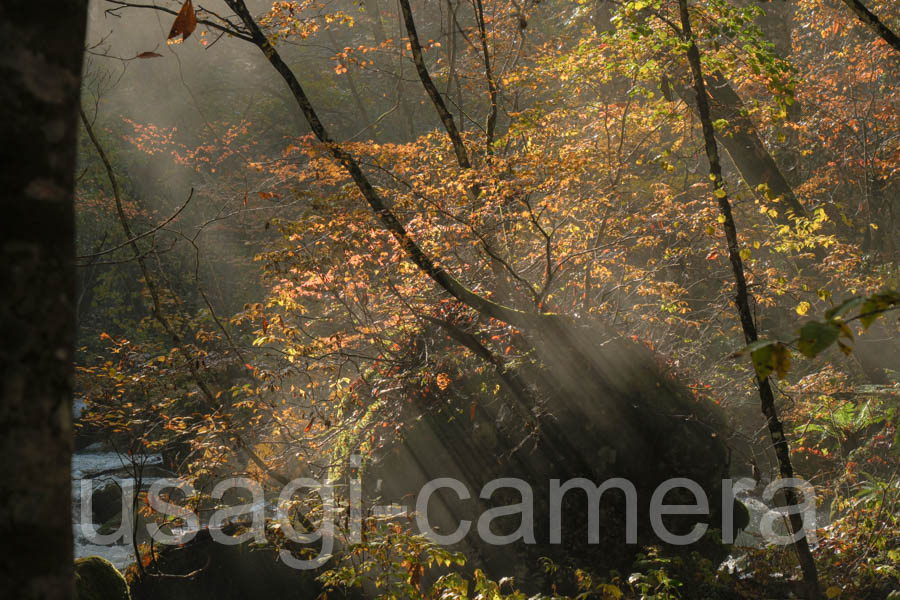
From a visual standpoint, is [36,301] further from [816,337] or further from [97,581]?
[97,581]

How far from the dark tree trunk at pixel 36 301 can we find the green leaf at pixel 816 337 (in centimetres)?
125

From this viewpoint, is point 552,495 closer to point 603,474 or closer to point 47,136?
point 603,474

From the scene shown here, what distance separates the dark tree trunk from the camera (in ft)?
2.57

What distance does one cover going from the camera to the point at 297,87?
5.46 meters

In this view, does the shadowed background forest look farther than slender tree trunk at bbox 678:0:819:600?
Yes

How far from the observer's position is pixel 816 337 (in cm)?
118

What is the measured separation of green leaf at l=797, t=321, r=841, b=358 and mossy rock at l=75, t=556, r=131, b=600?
5.83 metres

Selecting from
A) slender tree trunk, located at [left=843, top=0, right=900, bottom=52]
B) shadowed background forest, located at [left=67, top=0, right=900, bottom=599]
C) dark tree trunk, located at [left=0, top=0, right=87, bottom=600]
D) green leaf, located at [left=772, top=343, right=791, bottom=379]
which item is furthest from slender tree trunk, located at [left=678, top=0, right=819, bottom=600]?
dark tree trunk, located at [left=0, top=0, right=87, bottom=600]

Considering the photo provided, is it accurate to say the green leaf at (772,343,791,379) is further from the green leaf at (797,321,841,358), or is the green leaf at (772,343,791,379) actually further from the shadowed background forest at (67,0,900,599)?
the shadowed background forest at (67,0,900,599)

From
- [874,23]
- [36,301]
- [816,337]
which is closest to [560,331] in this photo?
[874,23]

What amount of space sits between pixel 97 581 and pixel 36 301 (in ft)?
18.8

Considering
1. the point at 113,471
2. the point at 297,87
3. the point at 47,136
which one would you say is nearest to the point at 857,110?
the point at 297,87

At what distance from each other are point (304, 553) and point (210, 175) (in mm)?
13975

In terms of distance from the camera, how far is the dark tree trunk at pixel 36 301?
30.8 inches
